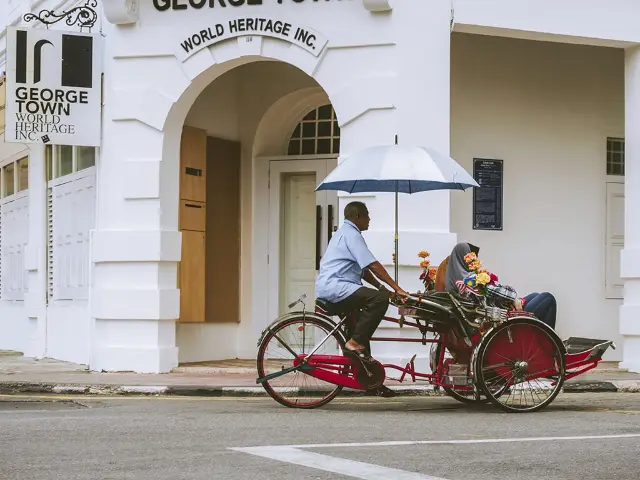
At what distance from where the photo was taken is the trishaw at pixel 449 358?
10562 mm

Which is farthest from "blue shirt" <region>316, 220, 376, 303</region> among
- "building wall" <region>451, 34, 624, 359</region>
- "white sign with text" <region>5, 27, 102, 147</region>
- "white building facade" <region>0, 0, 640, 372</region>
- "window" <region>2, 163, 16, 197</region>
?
"window" <region>2, 163, 16, 197</region>

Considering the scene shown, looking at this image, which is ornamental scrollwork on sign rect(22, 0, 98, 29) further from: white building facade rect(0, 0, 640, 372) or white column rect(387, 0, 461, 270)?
white column rect(387, 0, 461, 270)

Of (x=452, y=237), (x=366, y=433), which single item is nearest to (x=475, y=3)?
(x=452, y=237)

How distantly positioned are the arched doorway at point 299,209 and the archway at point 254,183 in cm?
1

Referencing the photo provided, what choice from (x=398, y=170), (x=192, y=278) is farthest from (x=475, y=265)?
(x=192, y=278)

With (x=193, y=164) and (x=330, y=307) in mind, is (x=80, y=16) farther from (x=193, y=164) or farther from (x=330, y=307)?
(x=330, y=307)

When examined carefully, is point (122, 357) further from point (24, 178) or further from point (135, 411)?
point (24, 178)

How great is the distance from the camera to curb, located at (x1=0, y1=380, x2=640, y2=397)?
40.8 feet

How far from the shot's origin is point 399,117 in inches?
539

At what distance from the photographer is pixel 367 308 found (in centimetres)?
1048

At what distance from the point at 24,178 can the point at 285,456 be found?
46.3 ft

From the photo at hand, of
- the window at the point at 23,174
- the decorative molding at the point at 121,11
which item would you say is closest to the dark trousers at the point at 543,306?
the decorative molding at the point at 121,11

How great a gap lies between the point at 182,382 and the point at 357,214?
346 centimetres

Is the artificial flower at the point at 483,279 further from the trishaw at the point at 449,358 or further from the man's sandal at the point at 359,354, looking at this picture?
the man's sandal at the point at 359,354
